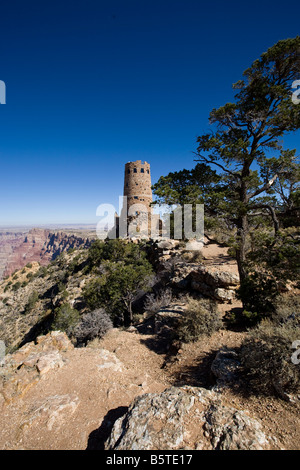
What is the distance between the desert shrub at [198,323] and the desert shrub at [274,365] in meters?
2.76

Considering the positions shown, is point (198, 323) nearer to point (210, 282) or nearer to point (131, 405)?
point (210, 282)

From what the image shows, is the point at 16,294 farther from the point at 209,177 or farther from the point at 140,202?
the point at 209,177

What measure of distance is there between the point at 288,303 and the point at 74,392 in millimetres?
7027

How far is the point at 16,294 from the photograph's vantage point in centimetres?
3050

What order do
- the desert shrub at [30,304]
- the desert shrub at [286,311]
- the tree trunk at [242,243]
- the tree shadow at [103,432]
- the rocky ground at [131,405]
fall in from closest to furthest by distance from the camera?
1. the rocky ground at [131,405]
2. the tree shadow at [103,432]
3. the desert shrub at [286,311]
4. the tree trunk at [242,243]
5. the desert shrub at [30,304]

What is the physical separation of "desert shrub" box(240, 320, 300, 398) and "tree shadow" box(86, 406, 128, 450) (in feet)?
9.77

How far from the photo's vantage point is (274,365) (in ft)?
13.0

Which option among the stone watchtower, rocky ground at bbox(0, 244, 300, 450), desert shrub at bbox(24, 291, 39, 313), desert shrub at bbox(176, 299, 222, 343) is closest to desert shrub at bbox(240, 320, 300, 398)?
rocky ground at bbox(0, 244, 300, 450)

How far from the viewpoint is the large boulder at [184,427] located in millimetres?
2844

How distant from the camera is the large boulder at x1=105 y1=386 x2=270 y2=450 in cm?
284

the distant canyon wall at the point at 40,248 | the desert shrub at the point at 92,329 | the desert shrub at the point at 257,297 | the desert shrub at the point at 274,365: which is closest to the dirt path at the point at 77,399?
the desert shrub at the point at 274,365

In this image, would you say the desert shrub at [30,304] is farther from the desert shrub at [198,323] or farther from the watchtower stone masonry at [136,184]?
the desert shrub at [198,323]

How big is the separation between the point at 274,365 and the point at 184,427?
7.13ft

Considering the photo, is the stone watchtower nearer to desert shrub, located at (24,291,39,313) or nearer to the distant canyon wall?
desert shrub, located at (24,291,39,313)
